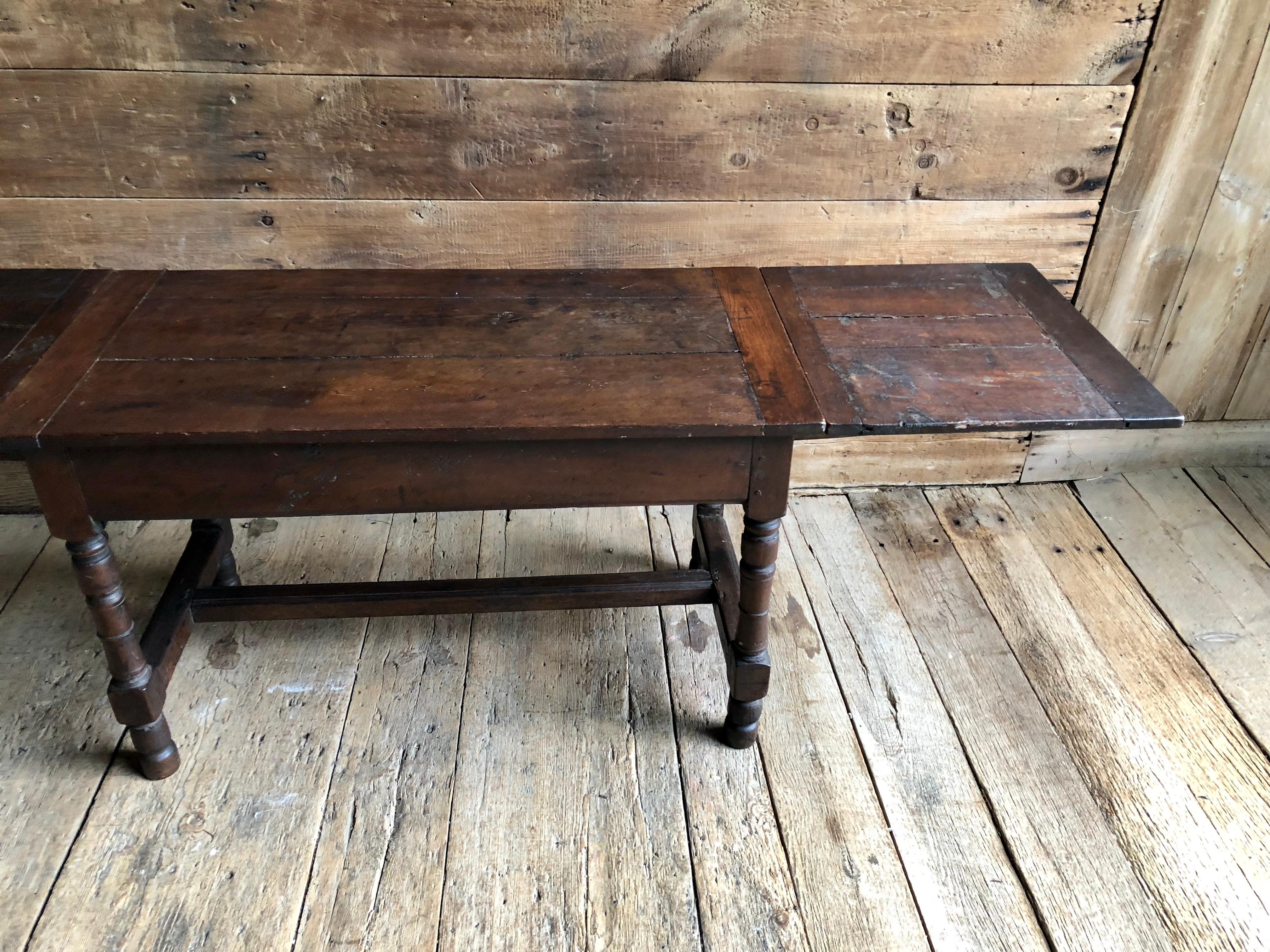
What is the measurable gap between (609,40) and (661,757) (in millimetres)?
1351

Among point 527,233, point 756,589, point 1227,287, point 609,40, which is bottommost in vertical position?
point 756,589

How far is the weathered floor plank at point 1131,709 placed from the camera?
1537mm

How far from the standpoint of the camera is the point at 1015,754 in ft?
5.74

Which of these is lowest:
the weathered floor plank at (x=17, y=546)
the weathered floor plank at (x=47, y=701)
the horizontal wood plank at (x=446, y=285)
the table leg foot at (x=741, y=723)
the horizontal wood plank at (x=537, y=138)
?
the weathered floor plank at (x=17, y=546)

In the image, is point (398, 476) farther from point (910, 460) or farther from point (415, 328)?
point (910, 460)

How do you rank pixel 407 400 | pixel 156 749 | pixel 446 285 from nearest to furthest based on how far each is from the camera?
pixel 407 400 → pixel 156 749 → pixel 446 285

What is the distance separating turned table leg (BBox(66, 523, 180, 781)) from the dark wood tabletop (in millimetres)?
229

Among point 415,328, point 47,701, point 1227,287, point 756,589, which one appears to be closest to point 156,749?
point 47,701

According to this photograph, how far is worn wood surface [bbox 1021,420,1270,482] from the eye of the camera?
2.46 meters

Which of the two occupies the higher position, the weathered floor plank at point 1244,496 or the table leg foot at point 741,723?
the table leg foot at point 741,723

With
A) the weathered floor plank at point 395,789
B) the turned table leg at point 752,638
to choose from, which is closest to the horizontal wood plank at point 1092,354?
the turned table leg at point 752,638

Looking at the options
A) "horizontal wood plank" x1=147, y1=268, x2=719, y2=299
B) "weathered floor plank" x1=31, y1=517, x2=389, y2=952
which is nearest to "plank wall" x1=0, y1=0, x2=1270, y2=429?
"horizontal wood plank" x1=147, y1=268, x2=719, y2=299

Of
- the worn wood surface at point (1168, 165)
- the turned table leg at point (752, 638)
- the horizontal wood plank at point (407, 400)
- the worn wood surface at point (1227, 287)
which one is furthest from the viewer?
the worn wood surface at point (1227, 287)

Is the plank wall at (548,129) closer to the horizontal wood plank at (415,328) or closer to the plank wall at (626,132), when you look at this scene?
the plank wall at (626,132)
